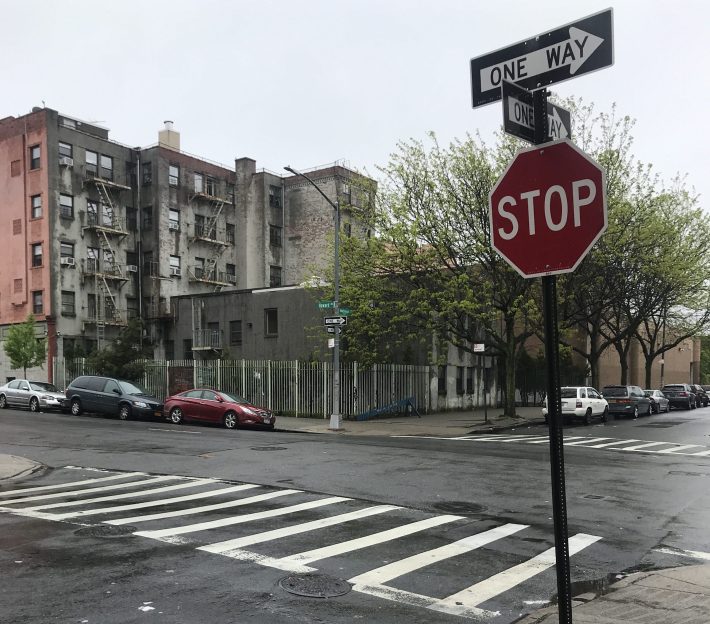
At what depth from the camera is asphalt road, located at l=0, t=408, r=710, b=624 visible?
5.55 meters

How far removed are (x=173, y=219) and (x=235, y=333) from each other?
14823 mm

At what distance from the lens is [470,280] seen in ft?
93.7

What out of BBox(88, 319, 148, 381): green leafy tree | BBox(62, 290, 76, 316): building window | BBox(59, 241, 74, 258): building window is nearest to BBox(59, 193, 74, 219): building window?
BBox(59, 241, 74, 258): building window

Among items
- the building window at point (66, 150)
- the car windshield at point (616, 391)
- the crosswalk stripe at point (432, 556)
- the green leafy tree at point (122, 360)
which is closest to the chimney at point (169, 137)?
the building window at point (66, 150)

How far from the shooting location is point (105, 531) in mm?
7918

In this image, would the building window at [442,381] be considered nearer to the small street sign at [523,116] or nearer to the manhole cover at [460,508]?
the manhole cover at [460,508]

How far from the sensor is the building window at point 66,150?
1756 inches

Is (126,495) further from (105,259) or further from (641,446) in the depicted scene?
(105,259)

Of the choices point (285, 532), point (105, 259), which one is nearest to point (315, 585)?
point (285, 532)

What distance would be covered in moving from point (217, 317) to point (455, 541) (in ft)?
112

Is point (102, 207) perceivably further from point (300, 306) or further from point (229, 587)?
point (229, 587)

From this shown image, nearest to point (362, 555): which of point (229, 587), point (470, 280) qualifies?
point (229, 587)

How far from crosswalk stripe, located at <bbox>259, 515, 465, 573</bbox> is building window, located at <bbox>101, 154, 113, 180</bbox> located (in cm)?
4376

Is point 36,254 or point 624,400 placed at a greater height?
point 36,254
